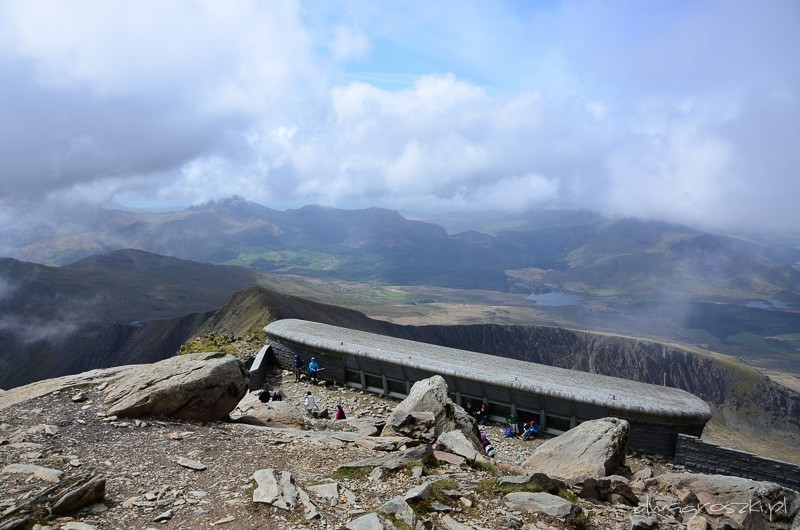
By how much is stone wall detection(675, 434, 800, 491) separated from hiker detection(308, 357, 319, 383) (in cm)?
1707

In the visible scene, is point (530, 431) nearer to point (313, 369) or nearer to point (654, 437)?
point (654, 437)

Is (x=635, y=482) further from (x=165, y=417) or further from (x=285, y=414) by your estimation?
(x=165, y=417)

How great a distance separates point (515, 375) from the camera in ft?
76.9

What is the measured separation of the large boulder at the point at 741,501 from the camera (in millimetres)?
12641

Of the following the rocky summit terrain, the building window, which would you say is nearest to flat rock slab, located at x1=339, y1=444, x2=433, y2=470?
the rocky summit terrain

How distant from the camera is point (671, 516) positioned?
40.2 ft

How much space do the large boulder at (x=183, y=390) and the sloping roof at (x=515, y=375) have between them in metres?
8.33

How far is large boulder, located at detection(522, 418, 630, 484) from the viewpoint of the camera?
49.4ft

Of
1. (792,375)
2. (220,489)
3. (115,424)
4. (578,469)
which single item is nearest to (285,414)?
(115,424)

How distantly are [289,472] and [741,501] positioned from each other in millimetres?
11474

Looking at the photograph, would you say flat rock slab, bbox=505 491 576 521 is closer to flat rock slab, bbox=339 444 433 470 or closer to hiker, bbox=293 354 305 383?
flat rock slab, bbox=339 444 433 470

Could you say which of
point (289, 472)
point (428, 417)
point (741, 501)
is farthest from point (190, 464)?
point (741, 501)

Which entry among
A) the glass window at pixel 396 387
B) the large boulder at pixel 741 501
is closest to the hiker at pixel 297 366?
the glass window at pixel 396 387

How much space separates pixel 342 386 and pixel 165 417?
11195mm
